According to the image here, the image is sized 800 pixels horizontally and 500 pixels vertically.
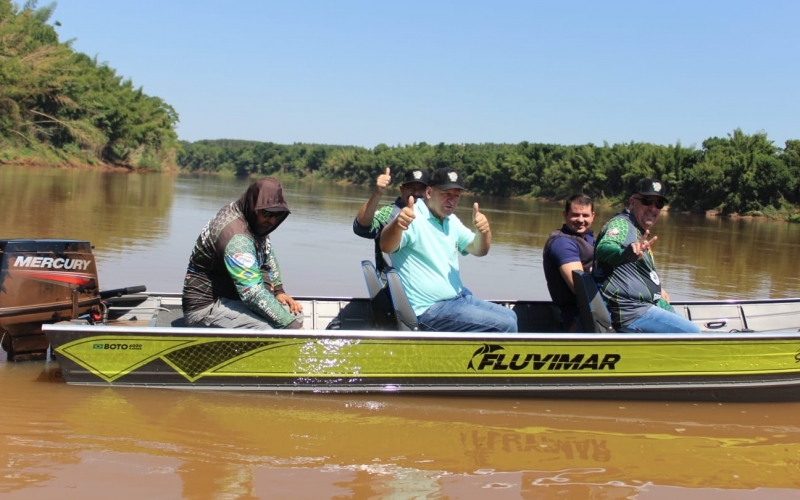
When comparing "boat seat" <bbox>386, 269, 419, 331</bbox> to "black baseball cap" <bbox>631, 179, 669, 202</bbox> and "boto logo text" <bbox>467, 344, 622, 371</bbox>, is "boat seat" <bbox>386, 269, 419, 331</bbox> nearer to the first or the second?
"boto logo text" <bbox>467, 344, 622, 371</bbox>

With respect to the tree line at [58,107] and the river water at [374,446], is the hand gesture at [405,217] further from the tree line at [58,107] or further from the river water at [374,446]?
the tree line at [58,107]

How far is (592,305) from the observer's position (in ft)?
17.9

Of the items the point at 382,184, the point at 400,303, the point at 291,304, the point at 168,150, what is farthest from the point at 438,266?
the point at 168,150

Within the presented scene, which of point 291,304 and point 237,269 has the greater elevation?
point 237,269

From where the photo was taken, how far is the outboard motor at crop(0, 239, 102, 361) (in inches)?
210

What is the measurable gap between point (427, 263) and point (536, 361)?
0.99 metres

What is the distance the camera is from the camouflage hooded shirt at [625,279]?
5344 millimetres

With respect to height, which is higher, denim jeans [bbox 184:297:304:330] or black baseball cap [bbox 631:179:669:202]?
black baseball cap [bbox 631:179:669:202]

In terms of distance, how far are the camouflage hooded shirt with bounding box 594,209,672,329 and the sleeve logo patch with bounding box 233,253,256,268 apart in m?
2.35

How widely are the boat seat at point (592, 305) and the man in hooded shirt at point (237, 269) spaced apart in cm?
199

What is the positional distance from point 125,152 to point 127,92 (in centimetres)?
1009

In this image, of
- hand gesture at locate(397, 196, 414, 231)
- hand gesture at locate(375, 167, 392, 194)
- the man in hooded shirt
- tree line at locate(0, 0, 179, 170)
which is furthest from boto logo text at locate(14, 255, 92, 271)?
tree line at locate(0, 0, 179, 170)

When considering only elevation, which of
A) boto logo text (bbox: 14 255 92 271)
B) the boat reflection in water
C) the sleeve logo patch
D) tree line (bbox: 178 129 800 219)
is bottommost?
the boat reflection in water

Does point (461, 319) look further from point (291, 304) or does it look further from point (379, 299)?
point (291, 304)
